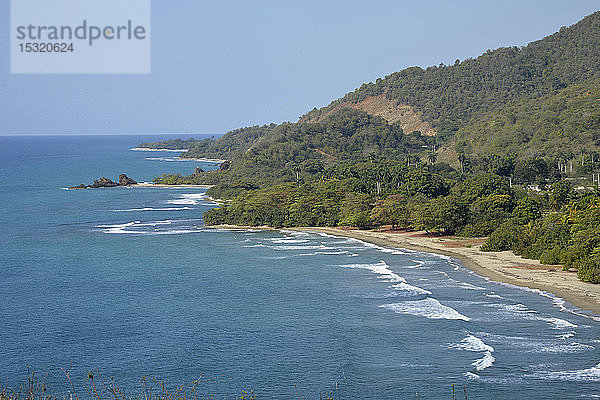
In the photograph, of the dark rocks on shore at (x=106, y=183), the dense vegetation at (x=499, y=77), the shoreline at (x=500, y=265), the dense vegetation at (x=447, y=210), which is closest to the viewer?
the shoreline at (x=500, y=265)

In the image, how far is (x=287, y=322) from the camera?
36.3 metres

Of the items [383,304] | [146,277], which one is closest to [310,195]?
[146,277]

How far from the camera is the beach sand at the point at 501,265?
39.8m

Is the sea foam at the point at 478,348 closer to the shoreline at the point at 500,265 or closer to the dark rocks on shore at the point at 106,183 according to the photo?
the shoreline at the point at 500,265

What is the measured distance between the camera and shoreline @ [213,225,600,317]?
130ft

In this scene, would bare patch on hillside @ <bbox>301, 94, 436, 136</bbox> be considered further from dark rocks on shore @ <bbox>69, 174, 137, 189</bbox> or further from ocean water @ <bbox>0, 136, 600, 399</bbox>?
ocean water @ <bbox>0, 136, 600, 399</bbox>

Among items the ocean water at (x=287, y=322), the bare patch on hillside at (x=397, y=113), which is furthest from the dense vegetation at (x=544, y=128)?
the ocean water at (x=287, y=322)

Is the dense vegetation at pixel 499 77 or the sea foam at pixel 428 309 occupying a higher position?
the dense vegetation at pixel 499 77

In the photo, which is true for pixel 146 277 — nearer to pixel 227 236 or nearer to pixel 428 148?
pixel 227 236

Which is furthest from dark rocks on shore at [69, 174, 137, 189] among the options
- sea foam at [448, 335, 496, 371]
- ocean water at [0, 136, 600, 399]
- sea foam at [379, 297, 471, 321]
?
sea foam at [448, 335, 496, 371]

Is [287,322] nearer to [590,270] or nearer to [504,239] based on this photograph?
[590,270]

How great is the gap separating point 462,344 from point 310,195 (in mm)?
52134

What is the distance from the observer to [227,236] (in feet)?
229

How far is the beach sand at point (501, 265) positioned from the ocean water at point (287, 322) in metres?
1.40
